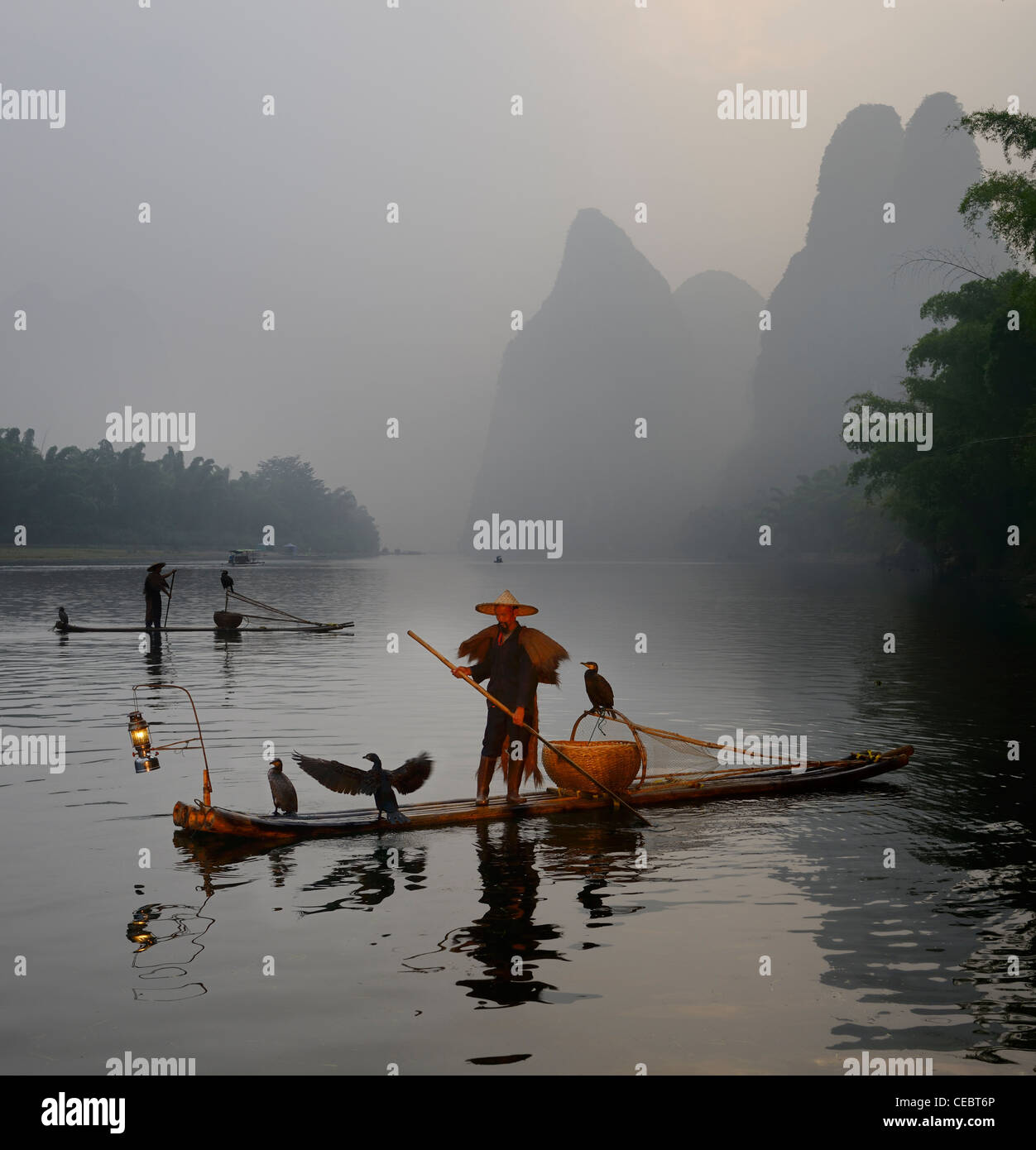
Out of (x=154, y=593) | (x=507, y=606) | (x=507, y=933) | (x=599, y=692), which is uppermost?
(x=154, y=593)

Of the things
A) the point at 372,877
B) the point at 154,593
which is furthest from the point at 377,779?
the point at 154,593

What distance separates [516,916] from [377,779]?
9.54ft

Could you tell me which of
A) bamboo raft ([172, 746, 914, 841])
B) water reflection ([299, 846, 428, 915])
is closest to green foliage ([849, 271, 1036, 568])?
bamboo raft ([172, 746, 914, 841])

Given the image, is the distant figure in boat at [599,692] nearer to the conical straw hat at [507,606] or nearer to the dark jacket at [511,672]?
the dark jacket at [511,672]

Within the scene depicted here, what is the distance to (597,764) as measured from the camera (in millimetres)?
12359

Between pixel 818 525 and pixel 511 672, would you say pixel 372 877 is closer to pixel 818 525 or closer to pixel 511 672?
pixel 511 672

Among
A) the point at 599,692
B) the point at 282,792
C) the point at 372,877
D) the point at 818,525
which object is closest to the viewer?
the point at 372,877

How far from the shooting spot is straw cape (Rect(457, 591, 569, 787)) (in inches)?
482

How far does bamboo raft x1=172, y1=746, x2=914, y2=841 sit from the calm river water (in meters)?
0.17

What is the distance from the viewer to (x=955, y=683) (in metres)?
23.5

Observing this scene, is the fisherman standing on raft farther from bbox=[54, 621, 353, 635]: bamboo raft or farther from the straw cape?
bbox=[54, 621, 353, 635]: bamboo raft

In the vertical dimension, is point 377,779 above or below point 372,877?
above

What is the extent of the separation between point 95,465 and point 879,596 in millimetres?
118278

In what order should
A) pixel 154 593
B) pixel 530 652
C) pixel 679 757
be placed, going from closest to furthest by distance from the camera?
pixel 530 652
pixel 679 757
pixel 154 593
